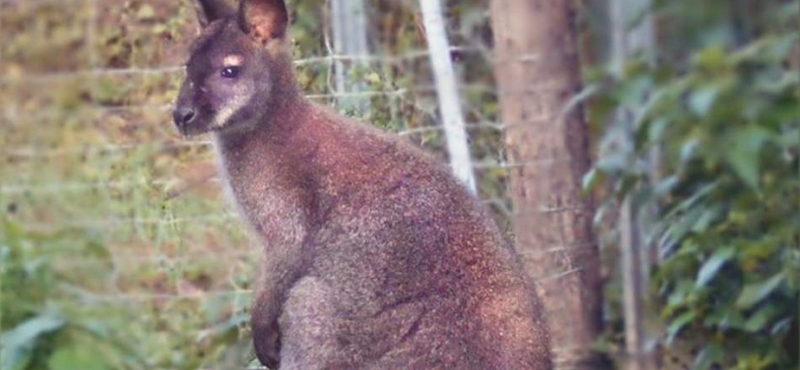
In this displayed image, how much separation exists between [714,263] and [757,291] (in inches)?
7.4

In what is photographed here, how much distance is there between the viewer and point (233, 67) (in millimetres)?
4703

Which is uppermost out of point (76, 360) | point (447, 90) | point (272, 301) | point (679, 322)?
point (447, 90)

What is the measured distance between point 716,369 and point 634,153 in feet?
3.93

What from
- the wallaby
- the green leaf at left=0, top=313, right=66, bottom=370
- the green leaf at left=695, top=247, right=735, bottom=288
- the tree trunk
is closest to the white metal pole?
the tree trunk

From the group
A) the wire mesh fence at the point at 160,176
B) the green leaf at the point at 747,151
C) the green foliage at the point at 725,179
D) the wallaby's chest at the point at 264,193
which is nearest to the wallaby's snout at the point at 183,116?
the wallaby's chest at the point at 264,193

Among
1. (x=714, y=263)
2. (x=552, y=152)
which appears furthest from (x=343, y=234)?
(x=552, y=152)

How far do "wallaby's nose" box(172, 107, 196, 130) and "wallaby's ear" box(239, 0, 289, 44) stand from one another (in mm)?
329

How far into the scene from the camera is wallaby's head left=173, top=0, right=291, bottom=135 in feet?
15.2

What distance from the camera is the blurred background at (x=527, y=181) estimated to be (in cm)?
619

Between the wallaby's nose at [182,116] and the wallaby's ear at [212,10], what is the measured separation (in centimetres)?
35

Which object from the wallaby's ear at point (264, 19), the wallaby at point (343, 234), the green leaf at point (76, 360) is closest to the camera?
the wallaby at point (343, 234)

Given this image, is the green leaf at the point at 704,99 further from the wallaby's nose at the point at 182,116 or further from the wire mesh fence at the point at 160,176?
the wallaby's nose at the point at 182,116

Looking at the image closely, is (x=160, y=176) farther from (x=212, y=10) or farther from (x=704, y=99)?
(x=704, y=99)

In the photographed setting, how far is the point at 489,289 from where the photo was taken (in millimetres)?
4488
